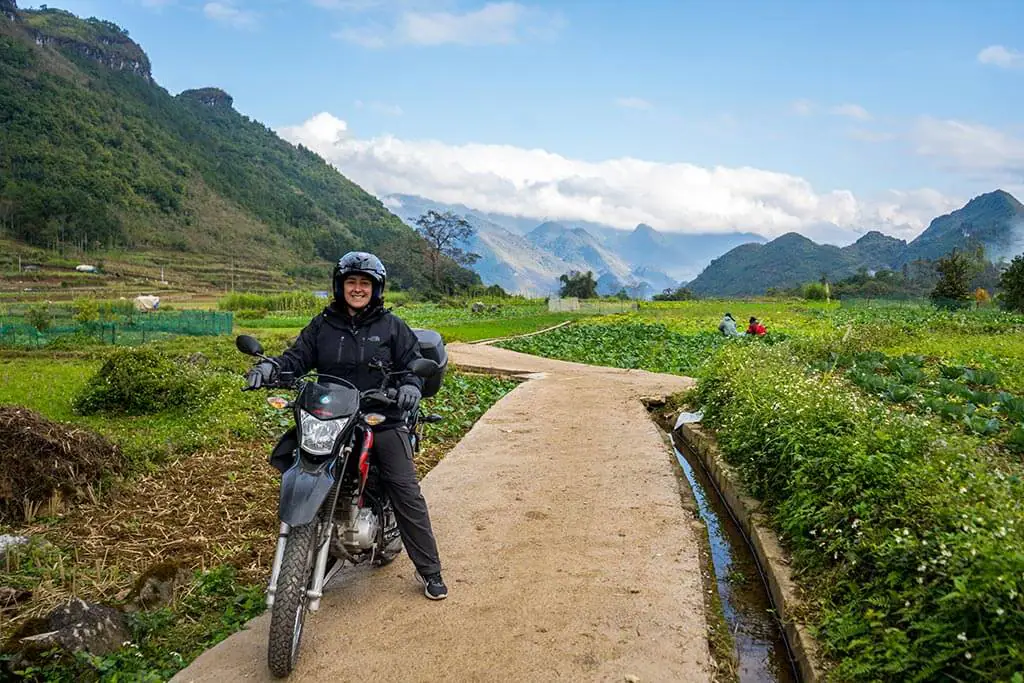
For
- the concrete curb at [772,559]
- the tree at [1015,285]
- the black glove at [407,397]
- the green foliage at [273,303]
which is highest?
the tree at [1015,285]

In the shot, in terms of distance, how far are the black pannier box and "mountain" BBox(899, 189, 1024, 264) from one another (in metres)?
146

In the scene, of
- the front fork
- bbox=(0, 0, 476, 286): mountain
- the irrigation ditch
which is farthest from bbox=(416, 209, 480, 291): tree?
the front fork

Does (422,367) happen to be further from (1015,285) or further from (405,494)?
(1015,285)

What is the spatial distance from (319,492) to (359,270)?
1246 mm

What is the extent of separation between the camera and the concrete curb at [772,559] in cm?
347

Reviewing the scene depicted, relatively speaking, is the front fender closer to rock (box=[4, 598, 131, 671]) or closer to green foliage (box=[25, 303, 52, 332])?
rock (box=[4, 598, 131, 671])

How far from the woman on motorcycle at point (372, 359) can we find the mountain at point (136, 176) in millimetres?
70711

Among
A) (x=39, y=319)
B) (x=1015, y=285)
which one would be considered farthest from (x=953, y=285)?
(x=39, y=319)

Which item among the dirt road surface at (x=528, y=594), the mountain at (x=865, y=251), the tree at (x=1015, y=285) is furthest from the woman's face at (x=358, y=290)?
the mountain at (x=865, y=251)

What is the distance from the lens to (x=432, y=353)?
16.3 ft

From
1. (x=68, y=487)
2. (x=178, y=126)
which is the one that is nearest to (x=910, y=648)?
(x=68, y=487)

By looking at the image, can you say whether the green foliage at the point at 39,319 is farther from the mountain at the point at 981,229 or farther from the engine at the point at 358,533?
the mountain at the point at 981,229

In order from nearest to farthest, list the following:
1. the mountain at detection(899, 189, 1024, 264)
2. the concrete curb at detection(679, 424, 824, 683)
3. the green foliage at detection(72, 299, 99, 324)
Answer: the concrete curb at detection(679, 424, 824, 683)
the green foliage at detection(72, 299, 99, 324)
the mountain at detection(899, 189, 1024, 264)

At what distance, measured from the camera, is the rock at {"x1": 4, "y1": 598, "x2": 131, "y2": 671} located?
3.18 meters
